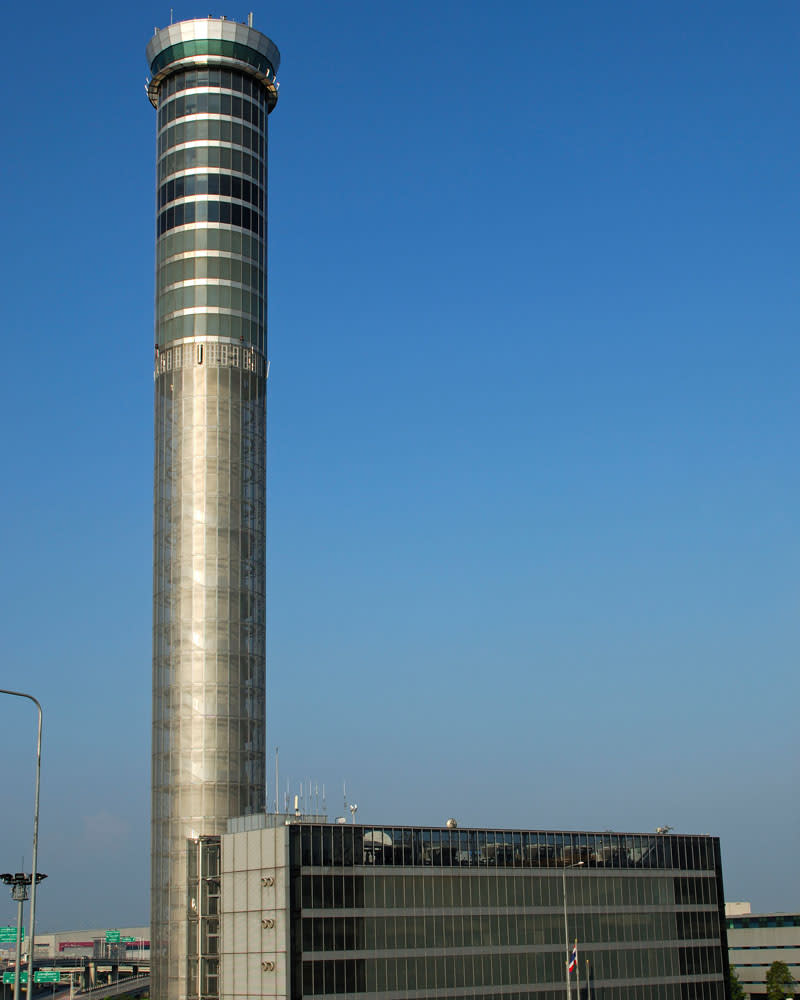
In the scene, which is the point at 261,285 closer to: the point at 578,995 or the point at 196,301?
the point at 196,301

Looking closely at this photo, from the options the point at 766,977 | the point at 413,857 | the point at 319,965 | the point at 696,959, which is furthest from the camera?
the point at 766,977

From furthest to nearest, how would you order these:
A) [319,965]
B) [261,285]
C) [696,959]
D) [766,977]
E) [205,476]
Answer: [766,977] < [261,285] < [205,476] < [696,959] < [319,965]

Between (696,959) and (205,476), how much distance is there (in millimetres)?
63221

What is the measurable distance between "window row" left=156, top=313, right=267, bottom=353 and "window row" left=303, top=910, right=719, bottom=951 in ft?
193

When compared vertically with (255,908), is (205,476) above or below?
above

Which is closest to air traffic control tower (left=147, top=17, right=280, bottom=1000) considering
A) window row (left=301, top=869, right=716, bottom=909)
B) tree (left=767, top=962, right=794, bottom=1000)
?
window row (left=301, top=869, right=716, bottom=909)

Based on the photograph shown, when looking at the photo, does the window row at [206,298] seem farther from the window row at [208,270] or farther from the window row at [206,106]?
the window row at [206,106]

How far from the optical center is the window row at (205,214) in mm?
125125

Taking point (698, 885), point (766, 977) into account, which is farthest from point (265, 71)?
point (766, 977)

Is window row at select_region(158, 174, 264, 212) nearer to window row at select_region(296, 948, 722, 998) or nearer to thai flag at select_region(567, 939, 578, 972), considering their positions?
window row at select_region(296, 948, 722, 998)

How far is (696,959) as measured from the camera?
11012 cm

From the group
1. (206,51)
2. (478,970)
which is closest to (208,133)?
(206,51)

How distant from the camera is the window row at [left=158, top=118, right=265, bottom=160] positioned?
5002 inches

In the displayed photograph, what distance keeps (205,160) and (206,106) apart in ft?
20.4
